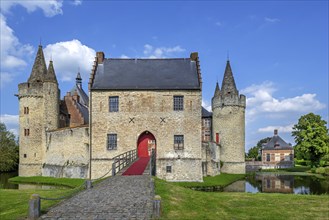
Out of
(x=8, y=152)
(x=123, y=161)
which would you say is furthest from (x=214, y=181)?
(x=8, y=152)

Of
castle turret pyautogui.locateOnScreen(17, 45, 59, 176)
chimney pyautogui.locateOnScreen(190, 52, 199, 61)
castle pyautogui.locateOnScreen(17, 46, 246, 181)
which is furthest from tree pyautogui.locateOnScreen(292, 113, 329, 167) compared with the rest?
castle turret pyautogui.locateOnScreen(17, 45, 59, 176)

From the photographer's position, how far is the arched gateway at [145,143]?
26750 millimetres

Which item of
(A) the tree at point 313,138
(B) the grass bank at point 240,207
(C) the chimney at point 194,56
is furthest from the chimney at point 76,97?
(A) the tree at point 313,138

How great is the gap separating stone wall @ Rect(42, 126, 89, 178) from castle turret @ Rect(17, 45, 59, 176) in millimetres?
1302

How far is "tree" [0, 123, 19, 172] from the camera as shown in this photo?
138 feet

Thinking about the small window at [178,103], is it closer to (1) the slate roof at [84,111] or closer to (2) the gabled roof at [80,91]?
(1) the slate roof at [84,111]

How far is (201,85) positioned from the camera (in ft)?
87.4

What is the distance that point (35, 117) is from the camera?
3397 centimetres

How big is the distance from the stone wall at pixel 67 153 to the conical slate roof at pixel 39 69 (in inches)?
281

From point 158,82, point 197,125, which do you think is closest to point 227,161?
point 197,125

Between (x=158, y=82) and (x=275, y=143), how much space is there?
40109mm

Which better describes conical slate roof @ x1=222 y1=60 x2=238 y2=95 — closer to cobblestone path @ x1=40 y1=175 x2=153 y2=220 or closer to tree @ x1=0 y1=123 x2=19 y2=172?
cobblestone path @ x1=40 y1=175 x2=153 y2=220

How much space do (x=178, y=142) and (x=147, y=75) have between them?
22.4 ft

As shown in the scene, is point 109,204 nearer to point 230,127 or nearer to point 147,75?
point 147,75
